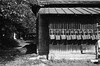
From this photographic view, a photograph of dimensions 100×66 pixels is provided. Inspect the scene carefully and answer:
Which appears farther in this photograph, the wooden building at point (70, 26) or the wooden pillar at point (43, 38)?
the wooden pillar at point (43, 38)

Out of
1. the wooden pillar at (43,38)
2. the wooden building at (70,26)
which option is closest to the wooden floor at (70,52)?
the wooden building at (70,26)

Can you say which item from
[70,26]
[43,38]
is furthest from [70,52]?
[43,38]

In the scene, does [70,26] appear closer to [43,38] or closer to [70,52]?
[70,52]

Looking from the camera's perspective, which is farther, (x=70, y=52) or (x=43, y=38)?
(x=43, y=38)

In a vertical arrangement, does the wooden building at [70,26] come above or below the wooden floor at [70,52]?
above

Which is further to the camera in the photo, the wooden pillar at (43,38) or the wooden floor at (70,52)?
the wooden pillar at (43,38)

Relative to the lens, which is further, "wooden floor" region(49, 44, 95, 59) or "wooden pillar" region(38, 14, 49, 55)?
"wooden pillar" region(38, 14, 49, 55)

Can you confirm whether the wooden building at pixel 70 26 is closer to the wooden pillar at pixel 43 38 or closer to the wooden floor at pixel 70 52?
the wooden floor at pixel 70 52

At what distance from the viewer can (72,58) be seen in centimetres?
809

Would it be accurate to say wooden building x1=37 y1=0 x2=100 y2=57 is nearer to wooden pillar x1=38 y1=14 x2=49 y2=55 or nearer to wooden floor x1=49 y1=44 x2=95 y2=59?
wooden floor x1=49 y1=44 x2=95 y2=59

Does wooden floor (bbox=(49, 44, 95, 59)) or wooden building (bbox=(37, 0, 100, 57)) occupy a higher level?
wooden building (bbox=(37, 0, 100, 57))

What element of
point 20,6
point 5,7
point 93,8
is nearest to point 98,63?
point 93,8

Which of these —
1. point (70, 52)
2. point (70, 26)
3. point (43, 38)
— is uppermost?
point (70, 26)

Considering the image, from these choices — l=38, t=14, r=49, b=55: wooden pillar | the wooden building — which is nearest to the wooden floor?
the wooden building
